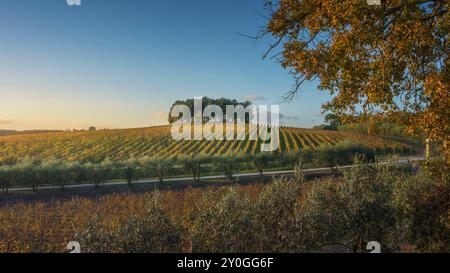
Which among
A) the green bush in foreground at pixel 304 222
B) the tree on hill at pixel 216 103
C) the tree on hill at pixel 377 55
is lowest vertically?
the green bush in foreground at pixel 304 222

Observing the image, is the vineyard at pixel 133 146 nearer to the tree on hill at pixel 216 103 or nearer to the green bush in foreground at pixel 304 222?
the tree on hill at pixel 216 103

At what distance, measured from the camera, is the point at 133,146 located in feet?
A: 208

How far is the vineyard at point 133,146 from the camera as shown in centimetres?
5525

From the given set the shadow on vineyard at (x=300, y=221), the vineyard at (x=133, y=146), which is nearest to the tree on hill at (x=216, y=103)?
the vineyard at (x=133, y=146)

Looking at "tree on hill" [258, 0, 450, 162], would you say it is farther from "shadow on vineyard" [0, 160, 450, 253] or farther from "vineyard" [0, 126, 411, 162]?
"vineyard" [0, 126, 411, 162]

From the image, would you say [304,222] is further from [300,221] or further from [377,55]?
[377,55]

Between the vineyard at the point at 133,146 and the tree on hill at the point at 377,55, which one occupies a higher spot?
the tree on hill at the point at 377,55

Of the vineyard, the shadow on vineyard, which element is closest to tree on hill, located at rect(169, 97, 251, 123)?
the vineyard
